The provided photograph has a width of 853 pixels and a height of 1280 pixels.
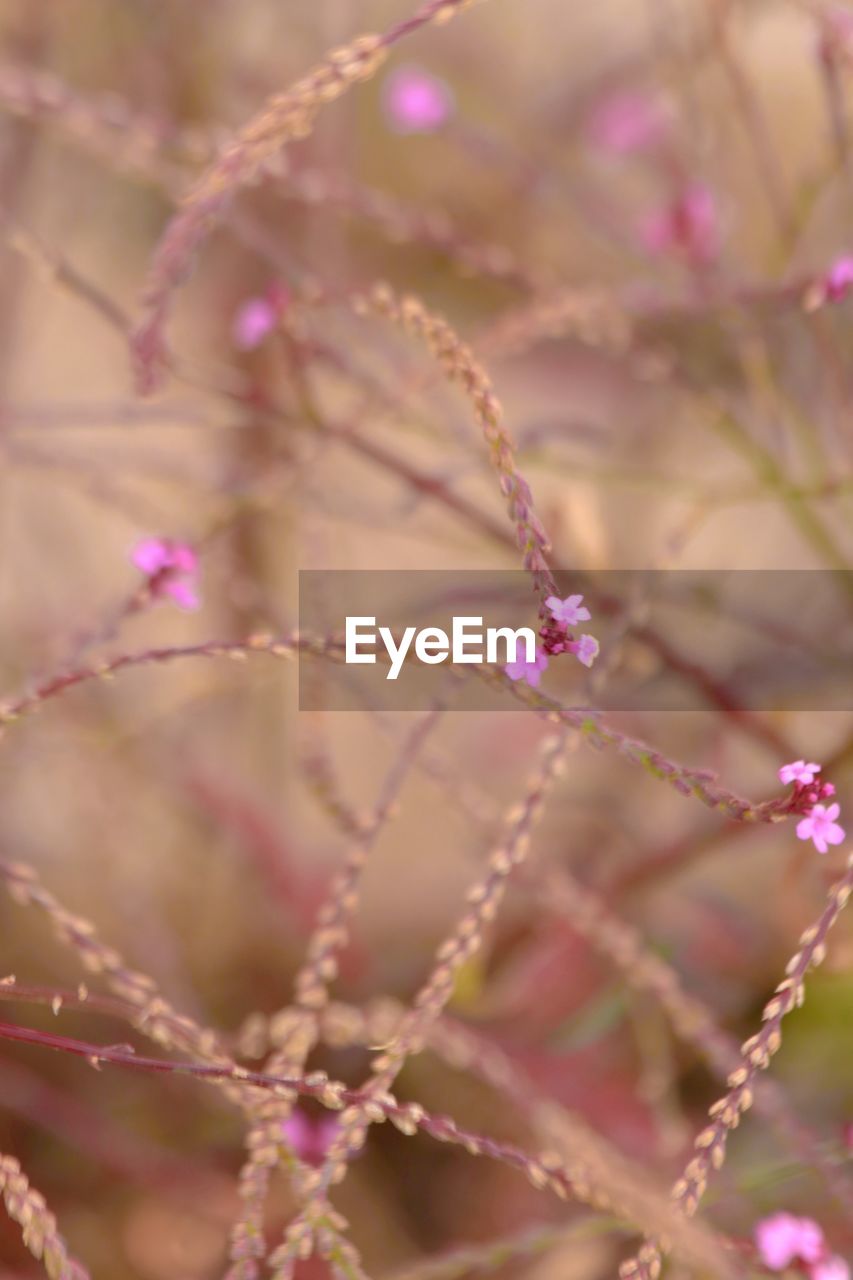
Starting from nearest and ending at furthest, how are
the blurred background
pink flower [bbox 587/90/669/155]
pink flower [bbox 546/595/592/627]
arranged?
pink flower [bbox 546/595/592/627], the blurred background, pink flower [bbox 587/90/669/155]

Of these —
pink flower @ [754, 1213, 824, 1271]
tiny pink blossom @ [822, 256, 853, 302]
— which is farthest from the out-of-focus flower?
pink flower @ [754, 1213, 824, 1271]

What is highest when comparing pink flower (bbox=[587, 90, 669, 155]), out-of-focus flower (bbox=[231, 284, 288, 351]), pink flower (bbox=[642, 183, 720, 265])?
pink flower (bbox=[587, 90, 669, 155])

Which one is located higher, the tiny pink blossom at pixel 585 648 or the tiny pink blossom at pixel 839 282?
the tiny pink blossom at pixel 839 282

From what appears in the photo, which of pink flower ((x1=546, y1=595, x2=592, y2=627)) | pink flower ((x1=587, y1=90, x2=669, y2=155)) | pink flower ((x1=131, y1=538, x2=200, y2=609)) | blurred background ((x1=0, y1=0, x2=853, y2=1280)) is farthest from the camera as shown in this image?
pink flower ((x1=587, y1=90, x2=669, y2=155))

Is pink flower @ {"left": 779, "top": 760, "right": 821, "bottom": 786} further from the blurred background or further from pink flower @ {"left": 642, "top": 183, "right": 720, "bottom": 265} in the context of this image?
pink flower @ {"left": 642, "top": 183, "right": 720, "bottom": 265}

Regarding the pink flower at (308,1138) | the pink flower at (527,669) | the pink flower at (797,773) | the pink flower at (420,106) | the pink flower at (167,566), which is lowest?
the pink flower at (308,1138)

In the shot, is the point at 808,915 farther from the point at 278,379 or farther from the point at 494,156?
the point at 278,379

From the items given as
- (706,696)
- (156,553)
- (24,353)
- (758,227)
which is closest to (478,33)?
(758,227)

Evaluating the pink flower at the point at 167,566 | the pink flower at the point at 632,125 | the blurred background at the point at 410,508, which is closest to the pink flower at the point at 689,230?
the blurred background at the point at 410,508

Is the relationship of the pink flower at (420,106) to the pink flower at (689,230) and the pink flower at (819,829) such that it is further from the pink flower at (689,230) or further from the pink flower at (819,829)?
the pink flower at (819,829)
